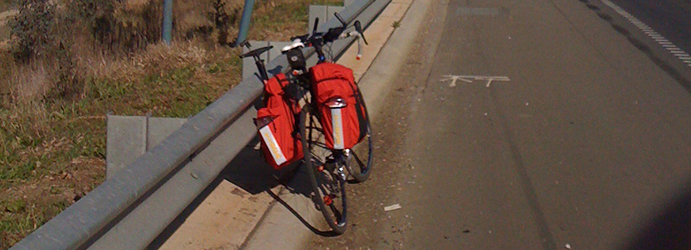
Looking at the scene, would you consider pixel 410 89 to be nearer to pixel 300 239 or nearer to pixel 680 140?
pixel 680 140

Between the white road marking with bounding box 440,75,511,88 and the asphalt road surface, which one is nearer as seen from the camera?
the asphalt road surface

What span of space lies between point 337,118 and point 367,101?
347 centimetres

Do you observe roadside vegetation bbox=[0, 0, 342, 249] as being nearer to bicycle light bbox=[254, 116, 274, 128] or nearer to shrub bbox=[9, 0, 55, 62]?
shrub bbox=[9, 0, 55, 62]

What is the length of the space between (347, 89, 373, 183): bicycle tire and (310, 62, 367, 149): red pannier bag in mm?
581

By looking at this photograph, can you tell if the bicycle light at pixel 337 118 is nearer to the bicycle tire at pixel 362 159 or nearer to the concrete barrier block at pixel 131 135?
the bicycle tire at pixel 362 159

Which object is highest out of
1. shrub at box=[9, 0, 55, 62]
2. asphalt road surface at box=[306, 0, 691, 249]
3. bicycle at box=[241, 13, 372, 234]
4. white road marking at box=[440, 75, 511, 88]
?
bicycle at box=[241, 13, 372, 234]

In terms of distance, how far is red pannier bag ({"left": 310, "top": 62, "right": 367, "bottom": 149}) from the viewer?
541 centimetres

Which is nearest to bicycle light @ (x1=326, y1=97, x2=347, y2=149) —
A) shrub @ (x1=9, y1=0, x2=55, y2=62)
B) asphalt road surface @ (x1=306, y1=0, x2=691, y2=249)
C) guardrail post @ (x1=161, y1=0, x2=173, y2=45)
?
asphalt road surface @ (x1=306, y1=0, x2=691, y2=249)

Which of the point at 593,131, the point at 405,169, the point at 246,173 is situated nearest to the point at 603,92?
the point at 593,131

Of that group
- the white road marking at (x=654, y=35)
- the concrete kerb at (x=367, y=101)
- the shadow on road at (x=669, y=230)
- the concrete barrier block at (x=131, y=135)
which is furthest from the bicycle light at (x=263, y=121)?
the white road marking at (x=654, y=35)

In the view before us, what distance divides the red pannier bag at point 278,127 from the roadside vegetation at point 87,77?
1755 millimetres

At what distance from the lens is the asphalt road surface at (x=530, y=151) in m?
5.67

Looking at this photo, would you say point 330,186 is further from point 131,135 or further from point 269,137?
point 131,135

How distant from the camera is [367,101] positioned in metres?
8.84
